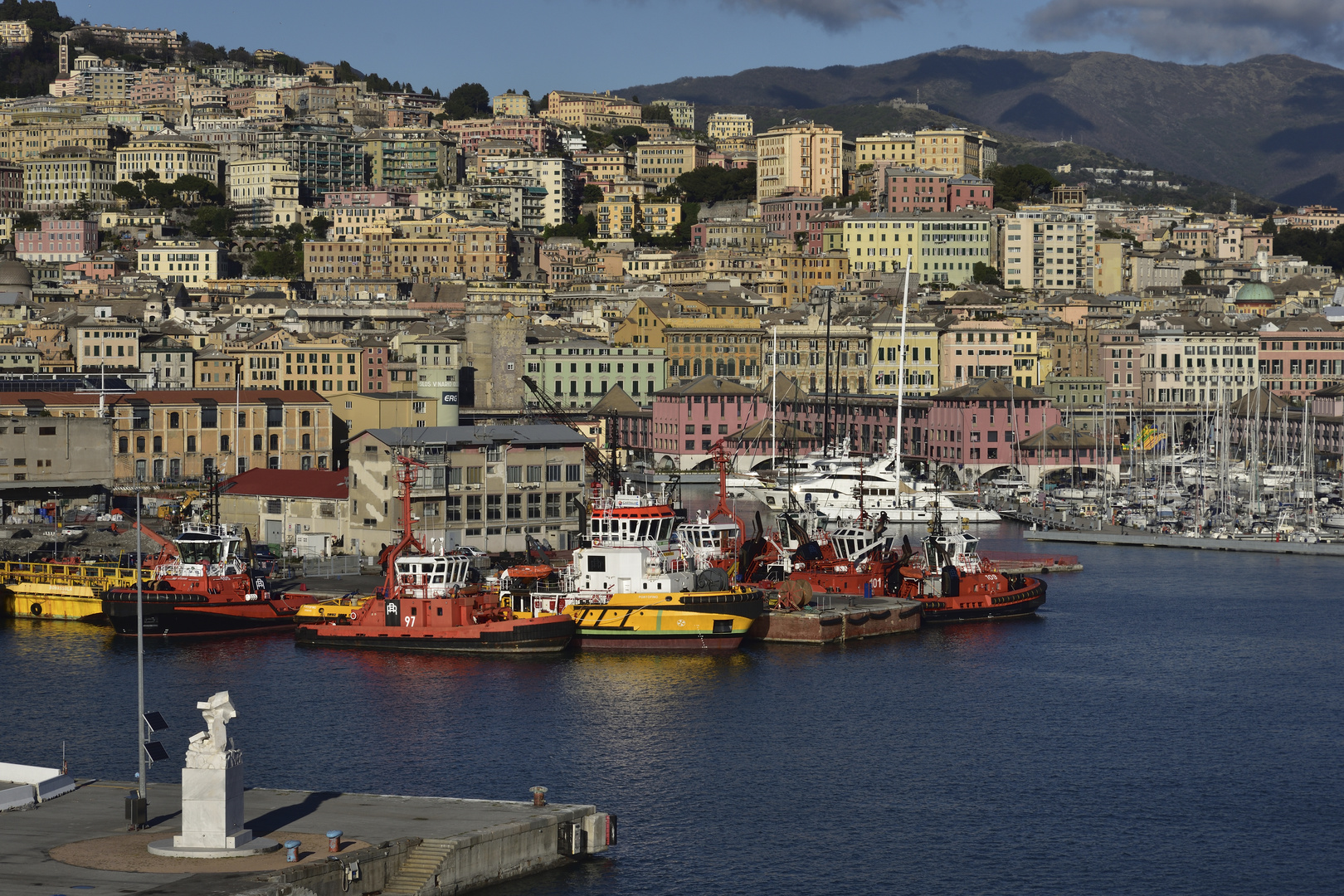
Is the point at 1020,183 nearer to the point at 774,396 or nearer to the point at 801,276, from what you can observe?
the point at 801,276

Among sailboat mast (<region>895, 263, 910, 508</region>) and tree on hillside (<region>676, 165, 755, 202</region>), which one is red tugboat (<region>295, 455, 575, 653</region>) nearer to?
sailboat mast (<region>895, 263, 910, 508</region>)

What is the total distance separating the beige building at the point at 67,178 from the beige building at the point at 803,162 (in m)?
56.1

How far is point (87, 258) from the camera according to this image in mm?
151000

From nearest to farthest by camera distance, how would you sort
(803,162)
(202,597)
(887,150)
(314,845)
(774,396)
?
(314,845)
(202,597)
(774,396)
(803,162)
(887,150)

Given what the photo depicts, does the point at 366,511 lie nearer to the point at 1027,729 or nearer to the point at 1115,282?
the point at 1027,729

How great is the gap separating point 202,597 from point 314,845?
25525 mm

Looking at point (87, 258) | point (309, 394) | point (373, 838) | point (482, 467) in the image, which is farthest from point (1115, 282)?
point (373, 838)

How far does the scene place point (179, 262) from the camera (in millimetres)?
148500

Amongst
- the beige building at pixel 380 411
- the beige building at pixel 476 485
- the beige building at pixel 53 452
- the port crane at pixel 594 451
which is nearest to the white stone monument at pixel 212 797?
the beige building at pixel 476 485

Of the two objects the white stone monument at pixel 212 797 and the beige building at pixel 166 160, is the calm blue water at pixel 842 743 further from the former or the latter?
the beige building at pixel 166 160

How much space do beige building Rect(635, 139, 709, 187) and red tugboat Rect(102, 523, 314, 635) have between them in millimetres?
135328

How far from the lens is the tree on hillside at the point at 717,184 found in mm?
174125

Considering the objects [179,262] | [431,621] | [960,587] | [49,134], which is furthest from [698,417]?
[49,134]

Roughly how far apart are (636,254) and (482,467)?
95535mm
